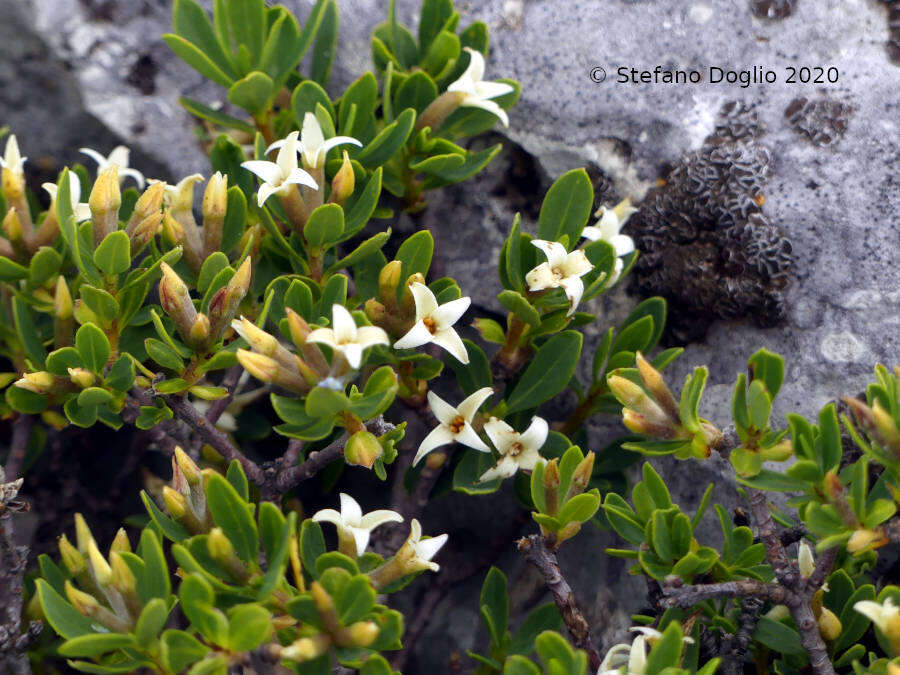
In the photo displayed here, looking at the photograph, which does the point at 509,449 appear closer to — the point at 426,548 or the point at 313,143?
the point at 426,548

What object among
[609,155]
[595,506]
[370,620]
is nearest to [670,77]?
[609,155]

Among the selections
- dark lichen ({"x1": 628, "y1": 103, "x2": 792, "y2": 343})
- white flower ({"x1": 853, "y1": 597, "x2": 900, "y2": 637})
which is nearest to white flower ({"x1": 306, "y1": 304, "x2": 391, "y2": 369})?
white flower ({"x1": 853, "y1": 597, "x2": 900, "y2": 637})

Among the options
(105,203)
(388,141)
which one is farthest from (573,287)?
(105,203)

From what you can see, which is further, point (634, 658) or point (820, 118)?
point (820, 118)

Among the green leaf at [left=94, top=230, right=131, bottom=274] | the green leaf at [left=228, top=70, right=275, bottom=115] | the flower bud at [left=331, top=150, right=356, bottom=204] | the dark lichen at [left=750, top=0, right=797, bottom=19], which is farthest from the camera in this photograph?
the dark lichen at [left=750, top=0, right=797, bottom=19]

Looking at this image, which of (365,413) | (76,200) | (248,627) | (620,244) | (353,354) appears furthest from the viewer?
(620,244)

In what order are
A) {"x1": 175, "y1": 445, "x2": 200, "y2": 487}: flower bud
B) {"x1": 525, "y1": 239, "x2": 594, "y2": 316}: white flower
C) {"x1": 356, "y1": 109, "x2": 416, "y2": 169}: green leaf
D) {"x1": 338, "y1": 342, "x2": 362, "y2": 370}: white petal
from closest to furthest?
{"x1": 338, "y1": 342, "x2": 362, "y2": 370}: white petal → {"x1": 175, "y1": 445, "x2": 200, "y2": 487}: flower bud → {"x1": 525, "y1": 239, "x2": 594, "y2": 316}: white flower → {"x1": 356, "y1": 109, "x2": 416, "y2": 169}: green leaf

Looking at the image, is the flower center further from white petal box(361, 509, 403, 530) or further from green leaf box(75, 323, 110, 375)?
green leaf box(75, 323, 110, 375)
